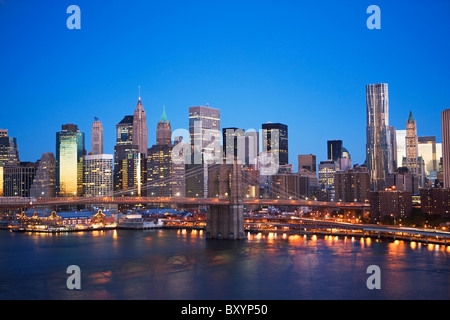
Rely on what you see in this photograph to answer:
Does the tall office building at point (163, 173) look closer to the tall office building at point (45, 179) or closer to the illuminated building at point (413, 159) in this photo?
the tall office building at point (45, 179)

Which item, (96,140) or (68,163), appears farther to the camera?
(96,140)

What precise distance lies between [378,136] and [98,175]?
62375 mm

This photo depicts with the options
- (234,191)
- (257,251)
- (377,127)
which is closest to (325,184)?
(377,127)

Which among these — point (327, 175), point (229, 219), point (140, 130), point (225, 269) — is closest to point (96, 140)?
point (140, 130)

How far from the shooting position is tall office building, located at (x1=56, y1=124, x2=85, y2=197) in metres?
105

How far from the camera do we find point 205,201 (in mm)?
41219

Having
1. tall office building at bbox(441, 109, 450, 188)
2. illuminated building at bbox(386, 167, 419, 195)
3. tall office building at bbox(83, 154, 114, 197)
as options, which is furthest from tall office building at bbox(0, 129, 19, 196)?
tall office building at bbox(441, 109, 450, 188)

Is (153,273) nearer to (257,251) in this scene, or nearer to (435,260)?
(257,251)

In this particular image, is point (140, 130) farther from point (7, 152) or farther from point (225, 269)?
point (225, 269)

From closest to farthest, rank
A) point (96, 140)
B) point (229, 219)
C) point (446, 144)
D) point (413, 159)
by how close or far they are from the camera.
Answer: point (229, 219), point (446, 144), point (413, 159), point (96, 140)

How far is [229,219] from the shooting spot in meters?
40.3

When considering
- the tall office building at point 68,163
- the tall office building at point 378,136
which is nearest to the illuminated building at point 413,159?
the tall office building at point 378,136
